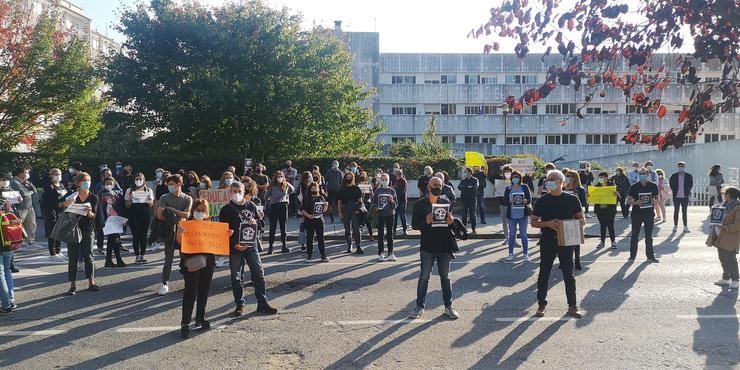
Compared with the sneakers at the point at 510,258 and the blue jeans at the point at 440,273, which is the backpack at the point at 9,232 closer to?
the blue jeans at the point at 440,273

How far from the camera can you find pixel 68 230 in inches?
367

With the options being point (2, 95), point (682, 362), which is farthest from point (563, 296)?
point (2, 95)

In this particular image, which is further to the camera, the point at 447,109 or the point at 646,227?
the point at 447,109

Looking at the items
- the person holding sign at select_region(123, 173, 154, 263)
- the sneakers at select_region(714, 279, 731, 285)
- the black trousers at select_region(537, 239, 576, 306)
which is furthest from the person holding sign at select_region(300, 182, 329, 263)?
the sneakers at select_region(714, 279, 731, 285)

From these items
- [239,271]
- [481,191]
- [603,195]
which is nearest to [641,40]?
[239,271]

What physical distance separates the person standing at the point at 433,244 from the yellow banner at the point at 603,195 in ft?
23.3

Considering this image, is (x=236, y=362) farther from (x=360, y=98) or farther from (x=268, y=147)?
(x=360, y=98)

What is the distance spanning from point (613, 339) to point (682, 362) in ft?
2.95

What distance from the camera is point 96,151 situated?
3484 cm

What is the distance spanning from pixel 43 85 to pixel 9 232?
1609 centimetres

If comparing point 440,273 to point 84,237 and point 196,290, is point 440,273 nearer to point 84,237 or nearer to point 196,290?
point 196,290

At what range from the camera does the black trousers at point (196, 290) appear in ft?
23.5

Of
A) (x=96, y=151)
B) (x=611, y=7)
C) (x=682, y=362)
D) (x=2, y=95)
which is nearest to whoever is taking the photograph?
(x=611, y=7)

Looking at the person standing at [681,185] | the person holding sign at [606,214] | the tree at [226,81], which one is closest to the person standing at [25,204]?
the tree at [226,81]
